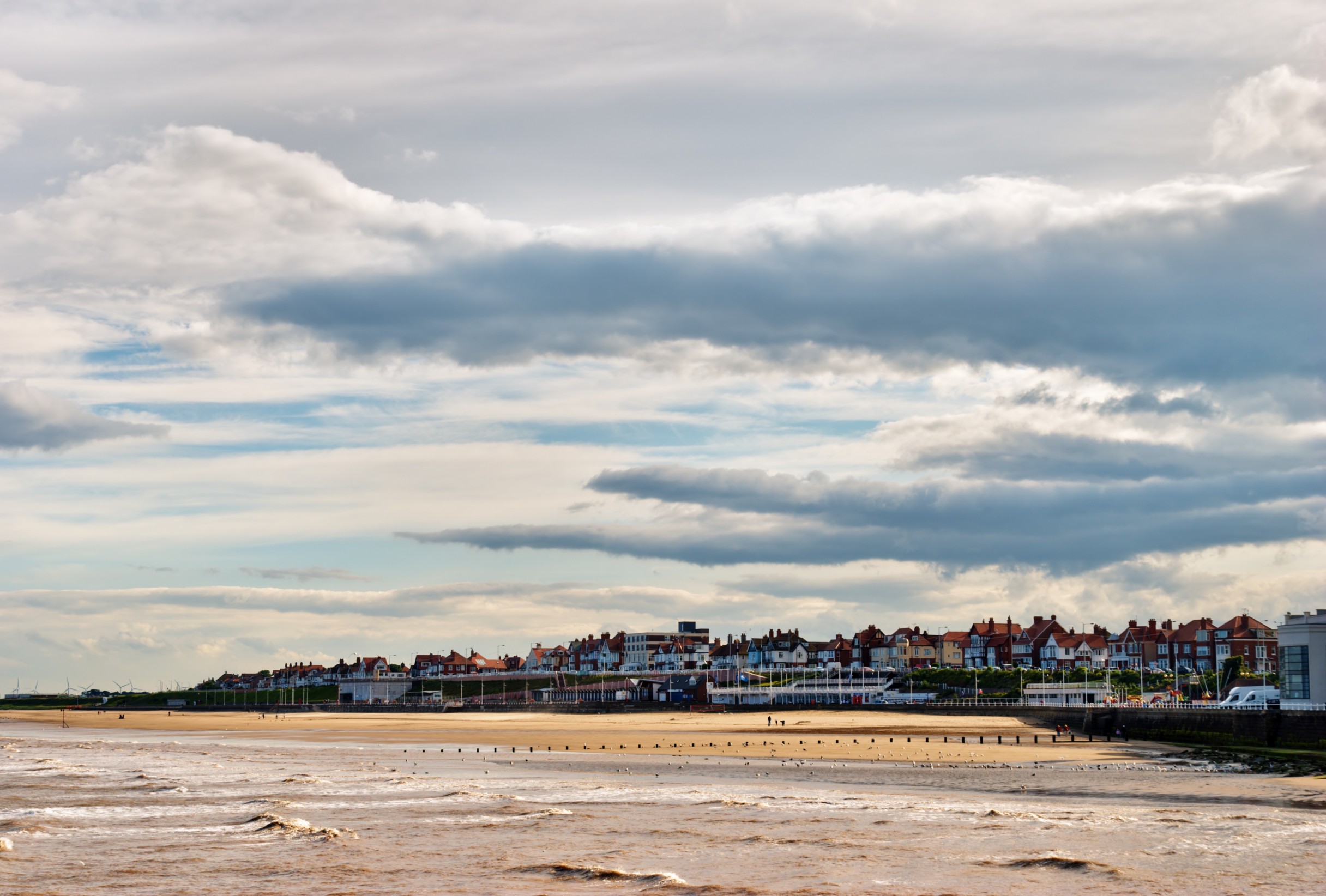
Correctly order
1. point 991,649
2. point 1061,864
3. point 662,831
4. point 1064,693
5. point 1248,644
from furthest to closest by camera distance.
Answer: point 991,649 < point 1248,644 < point 1064,693 < point 662,831 < point 1061,864

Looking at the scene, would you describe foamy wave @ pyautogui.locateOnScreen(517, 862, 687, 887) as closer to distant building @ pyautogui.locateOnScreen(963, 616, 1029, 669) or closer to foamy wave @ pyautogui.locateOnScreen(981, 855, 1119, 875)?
foamy wave @ pyautogui.locateOnScreen(981, 855, 1119, 875)

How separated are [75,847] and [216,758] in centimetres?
3718

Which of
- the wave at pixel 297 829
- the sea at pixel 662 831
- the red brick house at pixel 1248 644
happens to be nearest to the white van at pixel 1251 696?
the sea at pixel 662 831

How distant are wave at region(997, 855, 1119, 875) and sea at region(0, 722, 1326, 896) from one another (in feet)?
0.29

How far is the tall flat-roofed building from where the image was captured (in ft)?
222

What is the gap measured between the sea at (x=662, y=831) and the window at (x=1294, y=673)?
20320 mm

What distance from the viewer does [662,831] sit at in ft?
103

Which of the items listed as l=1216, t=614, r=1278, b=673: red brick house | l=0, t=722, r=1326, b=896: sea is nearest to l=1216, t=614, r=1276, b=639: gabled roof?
l=1216, t=614, r=1278, b=673: red brick house

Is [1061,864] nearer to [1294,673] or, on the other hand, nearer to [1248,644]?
[1294,673]

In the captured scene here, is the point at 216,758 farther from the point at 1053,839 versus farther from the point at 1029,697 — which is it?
the point at 1029,697

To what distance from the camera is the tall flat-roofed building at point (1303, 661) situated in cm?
6762

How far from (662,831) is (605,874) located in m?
7.13

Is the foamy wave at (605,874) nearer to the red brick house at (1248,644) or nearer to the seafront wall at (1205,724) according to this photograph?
the seafront wall at (1205,724)

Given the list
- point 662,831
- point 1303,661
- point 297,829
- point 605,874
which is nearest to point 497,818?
point 662,831
